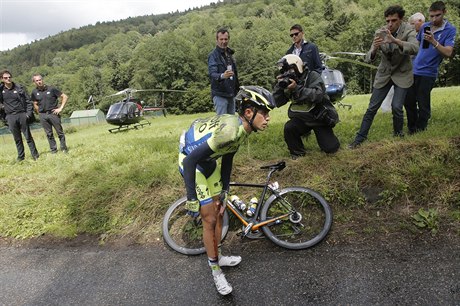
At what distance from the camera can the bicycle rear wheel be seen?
4.44 metres

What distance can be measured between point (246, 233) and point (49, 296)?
2530 mm

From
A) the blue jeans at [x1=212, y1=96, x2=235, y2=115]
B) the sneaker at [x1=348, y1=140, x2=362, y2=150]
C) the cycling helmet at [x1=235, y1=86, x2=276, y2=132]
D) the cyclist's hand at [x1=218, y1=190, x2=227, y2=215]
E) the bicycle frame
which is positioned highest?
the cycling helmet at [x1=235, y1=86, x2=276, y2=132]

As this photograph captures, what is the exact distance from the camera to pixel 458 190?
14.2 feet

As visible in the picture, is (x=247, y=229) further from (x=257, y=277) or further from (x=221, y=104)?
(x=221, y=104)

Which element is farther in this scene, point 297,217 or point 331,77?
point 331,77

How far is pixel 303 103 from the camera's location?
18.1 feet

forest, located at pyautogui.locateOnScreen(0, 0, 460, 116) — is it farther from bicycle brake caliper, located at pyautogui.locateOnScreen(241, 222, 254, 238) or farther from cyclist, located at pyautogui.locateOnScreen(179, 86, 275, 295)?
cyclist, located at pyautogui.locateOnScreen(179, 86, 275, 295)

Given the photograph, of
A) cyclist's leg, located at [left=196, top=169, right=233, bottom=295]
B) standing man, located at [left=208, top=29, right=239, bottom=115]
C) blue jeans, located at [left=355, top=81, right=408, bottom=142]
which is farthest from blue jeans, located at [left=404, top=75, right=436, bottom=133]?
cyclist's leg, located at [left=196, top=169, right=233, bottom=295]

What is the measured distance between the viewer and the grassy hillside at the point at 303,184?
433 cm

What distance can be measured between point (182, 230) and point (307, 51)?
415cm

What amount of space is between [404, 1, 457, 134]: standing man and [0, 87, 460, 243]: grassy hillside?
58cm

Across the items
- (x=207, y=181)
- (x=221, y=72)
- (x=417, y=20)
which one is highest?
(x=417, y=20)

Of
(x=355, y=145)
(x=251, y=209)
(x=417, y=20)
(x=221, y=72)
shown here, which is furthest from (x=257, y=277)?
(x=417, y=20)

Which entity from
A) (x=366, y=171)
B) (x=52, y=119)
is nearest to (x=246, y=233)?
(x=366, y=171)
